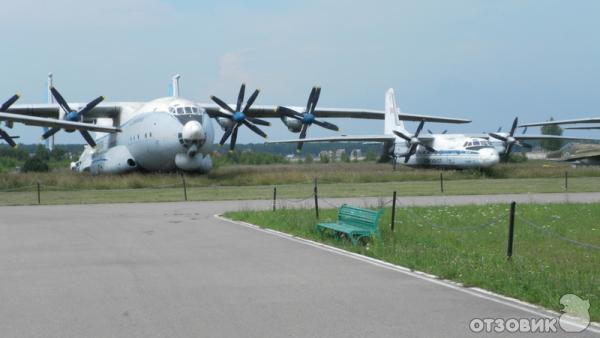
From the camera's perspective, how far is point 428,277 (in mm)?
9406

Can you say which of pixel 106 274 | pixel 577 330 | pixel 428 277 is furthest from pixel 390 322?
pixel 106 274

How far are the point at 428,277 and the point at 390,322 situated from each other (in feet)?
8.95

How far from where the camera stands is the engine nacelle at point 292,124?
131 feet

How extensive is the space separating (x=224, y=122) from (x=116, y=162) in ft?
21.5

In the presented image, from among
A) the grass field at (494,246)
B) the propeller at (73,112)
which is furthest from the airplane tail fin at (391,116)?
the grass field at (494,246)

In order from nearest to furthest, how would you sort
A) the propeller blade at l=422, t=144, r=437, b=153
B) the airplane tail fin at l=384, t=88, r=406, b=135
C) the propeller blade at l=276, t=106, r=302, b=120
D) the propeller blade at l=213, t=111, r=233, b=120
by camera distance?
the propeller blade at l=213, t=111, r=233, b=120, the propeller blade at l=276, t=106, r=302, b=120, the propeller blade at l=422, t=144, r=437, b=153, the airplane tail fin at l=384, t=88, r=406, b=135

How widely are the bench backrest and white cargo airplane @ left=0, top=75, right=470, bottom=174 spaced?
62.8 feet

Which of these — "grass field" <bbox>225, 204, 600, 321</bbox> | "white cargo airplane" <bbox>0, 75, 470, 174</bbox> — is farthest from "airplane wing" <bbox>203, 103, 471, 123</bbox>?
"grass field" <bbox>225, 204, 600, 321</bbox>

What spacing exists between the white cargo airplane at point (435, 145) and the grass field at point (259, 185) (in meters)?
1.33

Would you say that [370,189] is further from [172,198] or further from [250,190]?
[172,198]

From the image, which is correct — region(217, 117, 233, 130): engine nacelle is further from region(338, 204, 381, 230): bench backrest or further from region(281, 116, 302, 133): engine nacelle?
region(338, 204, 381, 230): bench backrest

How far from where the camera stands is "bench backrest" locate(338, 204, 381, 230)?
43.0 ft

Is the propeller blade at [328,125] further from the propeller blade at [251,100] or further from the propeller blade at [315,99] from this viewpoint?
the propeller blade at [251,100]

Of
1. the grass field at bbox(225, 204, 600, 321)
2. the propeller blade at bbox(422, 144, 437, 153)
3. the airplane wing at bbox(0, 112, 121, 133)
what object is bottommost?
the grass field at bbox(225, 204, 600, 321)
